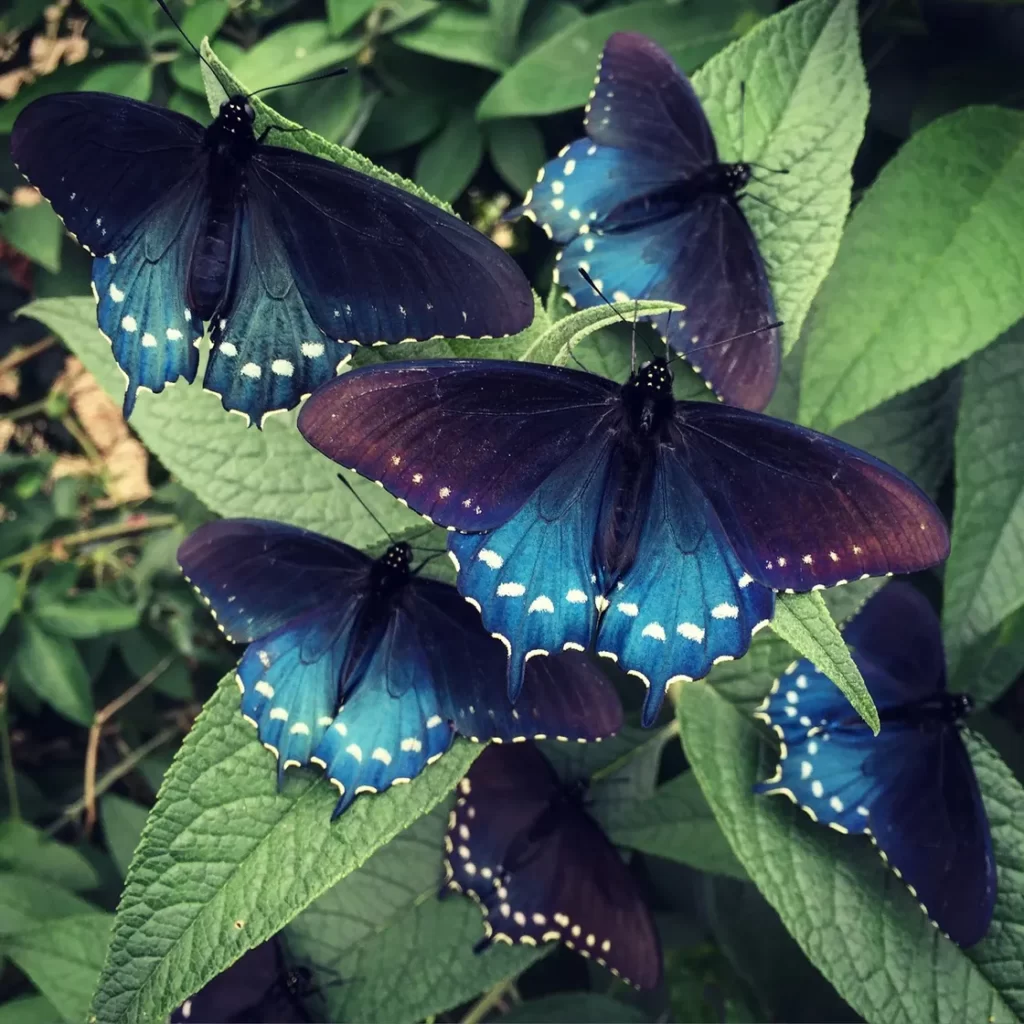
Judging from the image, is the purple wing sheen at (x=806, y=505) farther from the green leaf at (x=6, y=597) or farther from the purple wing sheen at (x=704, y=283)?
the green leaf at (x=6, y=597)

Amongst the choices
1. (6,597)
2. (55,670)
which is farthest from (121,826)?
(6,597)

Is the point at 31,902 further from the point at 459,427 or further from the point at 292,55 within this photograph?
the point at 292,55

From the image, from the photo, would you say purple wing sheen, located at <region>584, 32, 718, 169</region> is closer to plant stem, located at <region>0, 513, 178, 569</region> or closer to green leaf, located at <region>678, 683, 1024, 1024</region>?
green leaf, located at <region>678, 683, 1024, 1024</region>

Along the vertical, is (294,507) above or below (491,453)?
below

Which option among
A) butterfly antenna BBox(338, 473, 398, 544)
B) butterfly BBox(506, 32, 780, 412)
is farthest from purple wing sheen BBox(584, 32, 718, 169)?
butterfly antenna BBox(338, 473, 398, 544)

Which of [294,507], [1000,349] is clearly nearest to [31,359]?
[294,507]

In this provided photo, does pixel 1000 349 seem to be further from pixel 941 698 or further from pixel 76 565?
pixel 76 565
